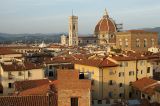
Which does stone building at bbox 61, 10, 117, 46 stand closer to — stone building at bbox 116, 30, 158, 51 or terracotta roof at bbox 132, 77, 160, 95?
stone building at bbox 116, 30, 158, 51

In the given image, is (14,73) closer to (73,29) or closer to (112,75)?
(112,75)

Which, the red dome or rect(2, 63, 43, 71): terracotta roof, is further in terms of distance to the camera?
the red dome

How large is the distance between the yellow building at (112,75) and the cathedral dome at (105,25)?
307 ft

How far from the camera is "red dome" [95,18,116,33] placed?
137m

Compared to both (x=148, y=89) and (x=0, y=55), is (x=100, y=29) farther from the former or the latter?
(x=148, y=89)

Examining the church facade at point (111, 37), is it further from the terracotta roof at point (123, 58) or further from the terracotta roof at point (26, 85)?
the terracotta roof at point (26, 85)

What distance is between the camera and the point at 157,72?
51031 mm

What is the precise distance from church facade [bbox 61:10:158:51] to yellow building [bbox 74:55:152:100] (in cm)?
3277

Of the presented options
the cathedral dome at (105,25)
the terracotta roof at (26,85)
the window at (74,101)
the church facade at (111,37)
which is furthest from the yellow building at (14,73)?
the cathedral dome at (105,25)

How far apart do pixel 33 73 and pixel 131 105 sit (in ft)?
49.4

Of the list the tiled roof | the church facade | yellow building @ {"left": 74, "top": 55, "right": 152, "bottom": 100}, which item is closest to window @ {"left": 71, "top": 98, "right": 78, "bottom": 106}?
the tiled roof

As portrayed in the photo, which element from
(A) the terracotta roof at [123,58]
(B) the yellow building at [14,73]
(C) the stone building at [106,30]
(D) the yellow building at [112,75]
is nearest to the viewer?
(B) the yellow building at [14,73]

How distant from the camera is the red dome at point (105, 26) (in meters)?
137

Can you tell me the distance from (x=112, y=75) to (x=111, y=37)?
9629cm
